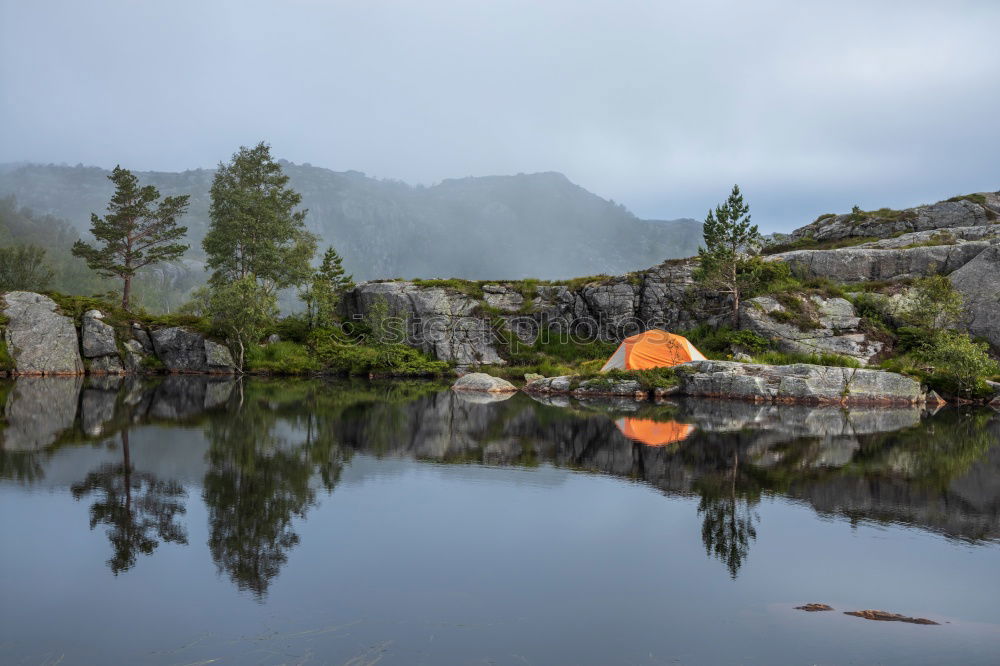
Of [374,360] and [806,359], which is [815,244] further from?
[374,360]

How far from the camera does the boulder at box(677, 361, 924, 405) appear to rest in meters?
32.1

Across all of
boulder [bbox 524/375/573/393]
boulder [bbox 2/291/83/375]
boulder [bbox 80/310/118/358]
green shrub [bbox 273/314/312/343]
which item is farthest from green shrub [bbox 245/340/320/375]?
boulder [bbox 524/375/573/393]

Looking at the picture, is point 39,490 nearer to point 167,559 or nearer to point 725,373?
point 167,559

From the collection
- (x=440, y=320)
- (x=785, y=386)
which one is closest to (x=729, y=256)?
(x=785, y=386)

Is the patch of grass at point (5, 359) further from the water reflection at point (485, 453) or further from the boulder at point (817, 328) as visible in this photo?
the boulder at point (817, 328)

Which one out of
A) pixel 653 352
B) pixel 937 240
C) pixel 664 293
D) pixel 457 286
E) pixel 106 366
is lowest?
pixel 106 366

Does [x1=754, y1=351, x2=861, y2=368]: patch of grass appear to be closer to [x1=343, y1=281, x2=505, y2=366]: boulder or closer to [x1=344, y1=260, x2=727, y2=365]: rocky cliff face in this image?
[x1=344, y1=260, x2=727, y2=365]: rocky cliff face

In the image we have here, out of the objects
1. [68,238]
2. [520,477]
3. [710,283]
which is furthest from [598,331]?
[68,238]

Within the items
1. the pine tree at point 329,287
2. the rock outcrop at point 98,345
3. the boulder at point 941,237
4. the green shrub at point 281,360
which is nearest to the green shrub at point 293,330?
the pine tree at point 329,287

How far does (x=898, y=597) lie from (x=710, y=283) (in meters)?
40.0

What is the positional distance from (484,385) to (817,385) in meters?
18.4

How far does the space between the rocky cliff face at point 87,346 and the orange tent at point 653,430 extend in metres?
34.8

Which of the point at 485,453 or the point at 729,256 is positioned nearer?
the point at 485,453

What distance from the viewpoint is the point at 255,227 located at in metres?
51.5
